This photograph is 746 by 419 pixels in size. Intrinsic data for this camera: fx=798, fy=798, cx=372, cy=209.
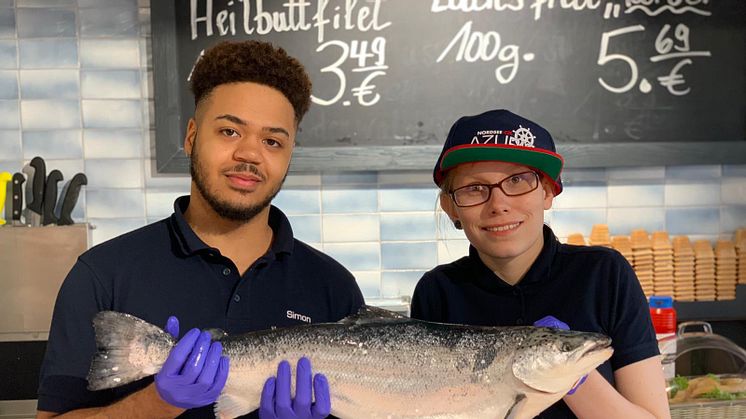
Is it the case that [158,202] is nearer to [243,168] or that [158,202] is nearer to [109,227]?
[109,227]

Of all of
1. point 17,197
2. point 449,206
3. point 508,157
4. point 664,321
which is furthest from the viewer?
point 17,197

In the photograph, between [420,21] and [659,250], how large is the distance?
140 cm

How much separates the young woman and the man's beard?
40 centimetres

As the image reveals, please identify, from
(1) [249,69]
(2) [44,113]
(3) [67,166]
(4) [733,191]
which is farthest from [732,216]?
(2) [44,113]

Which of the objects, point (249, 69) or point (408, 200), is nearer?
point (249, 69)

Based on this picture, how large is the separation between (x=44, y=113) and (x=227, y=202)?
2.03m

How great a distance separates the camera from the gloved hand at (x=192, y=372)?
4.58 ft

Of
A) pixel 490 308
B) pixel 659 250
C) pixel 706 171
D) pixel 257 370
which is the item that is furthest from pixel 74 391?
pixel 706 171

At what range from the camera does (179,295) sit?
1709mm

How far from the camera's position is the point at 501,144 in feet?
5.36

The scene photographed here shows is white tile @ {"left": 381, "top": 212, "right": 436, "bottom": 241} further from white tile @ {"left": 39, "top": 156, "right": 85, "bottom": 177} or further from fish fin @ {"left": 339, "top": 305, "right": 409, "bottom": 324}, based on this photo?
fish fin @ {"left": 339, "top": 305, "right": 409, "bottom": 324}

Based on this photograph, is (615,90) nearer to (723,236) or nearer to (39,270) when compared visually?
(723,236)

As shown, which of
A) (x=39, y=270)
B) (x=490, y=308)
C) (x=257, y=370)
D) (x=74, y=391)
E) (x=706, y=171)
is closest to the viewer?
(x=257, y=370)

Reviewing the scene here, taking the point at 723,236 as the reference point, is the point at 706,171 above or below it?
above
